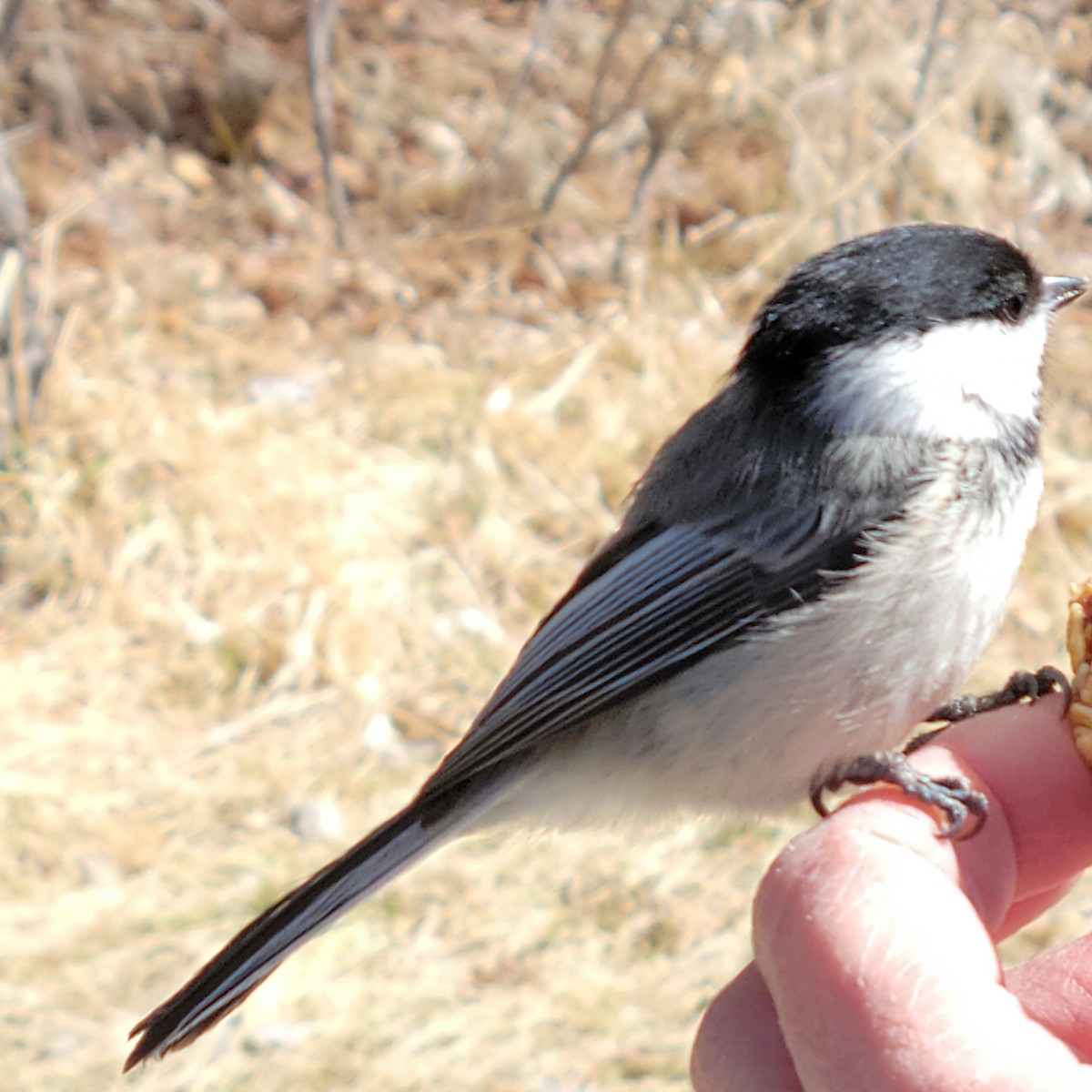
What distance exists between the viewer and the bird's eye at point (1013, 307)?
4.53 feet

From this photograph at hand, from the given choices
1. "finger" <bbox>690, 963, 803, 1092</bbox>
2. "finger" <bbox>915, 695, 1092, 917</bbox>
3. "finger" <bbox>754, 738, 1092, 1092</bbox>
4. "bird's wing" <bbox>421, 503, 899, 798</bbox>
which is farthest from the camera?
"bird's wing" <bbox>421, 503, 899, 798</bbox>

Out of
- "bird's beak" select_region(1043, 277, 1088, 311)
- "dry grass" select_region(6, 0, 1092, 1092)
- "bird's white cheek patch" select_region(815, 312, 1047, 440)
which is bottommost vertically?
"dry grass" select_region(6, 0, 1092, 1092)

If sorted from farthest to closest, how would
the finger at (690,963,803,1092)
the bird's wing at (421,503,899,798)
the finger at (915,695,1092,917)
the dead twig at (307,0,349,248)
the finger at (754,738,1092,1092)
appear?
the dead twig at (307,0,349,248)
the bird's wing at (421,503,899,798)
the finger at (915,695,1092,917)
the finger at (690,963,803,1092)
the finger at (754,738,1092,1092)

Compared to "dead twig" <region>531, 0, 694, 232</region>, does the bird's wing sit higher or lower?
lower

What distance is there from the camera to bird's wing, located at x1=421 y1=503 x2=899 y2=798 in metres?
1.38

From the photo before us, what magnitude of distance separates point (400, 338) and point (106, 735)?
1.31 m

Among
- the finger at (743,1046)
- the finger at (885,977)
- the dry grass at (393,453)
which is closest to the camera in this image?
the finger at (885,977)

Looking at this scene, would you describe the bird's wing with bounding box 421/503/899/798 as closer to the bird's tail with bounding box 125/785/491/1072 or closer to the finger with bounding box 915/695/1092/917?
the bird's tail with bounding box 125/785/491/1072

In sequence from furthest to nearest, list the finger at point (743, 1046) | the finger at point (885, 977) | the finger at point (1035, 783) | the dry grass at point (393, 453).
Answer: the dry grass at point (393, 453)
the finger at point (1035, 783)
the finger at point (743, 1046)
the finger at point (885, 977)

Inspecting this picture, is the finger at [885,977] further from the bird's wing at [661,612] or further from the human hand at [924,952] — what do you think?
the bird's wing at [661,612]

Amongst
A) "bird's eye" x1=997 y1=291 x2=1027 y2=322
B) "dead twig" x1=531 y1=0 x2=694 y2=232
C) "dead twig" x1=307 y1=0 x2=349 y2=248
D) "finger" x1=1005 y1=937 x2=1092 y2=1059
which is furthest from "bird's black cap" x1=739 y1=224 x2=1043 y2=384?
"dead twig" x1=307 y1=0 x2=349 y2=248

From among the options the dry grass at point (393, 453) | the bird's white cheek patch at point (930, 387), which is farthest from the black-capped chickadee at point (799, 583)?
the dry grass at point (393, 453)

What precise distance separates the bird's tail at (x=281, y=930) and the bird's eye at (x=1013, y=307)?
79 cm

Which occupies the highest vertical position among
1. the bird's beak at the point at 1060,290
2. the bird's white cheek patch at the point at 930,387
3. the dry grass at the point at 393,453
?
the bird's beak at the point at 1060,290
